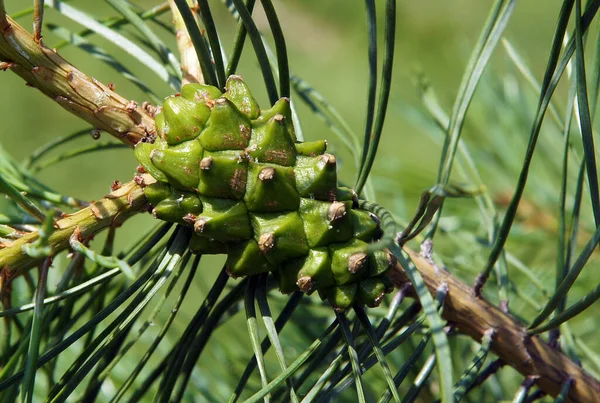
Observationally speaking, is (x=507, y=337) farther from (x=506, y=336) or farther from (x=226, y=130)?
(x=226, y=130)

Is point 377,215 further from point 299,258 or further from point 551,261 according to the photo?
point 551,261

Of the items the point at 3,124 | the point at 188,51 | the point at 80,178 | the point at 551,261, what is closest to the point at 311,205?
the point at 188,51

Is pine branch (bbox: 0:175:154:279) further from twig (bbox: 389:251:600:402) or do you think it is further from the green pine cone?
twig (bbox: 389:251:600:402)

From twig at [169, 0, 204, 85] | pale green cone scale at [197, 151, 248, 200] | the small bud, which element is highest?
twig at [169, 0, 204, 85]

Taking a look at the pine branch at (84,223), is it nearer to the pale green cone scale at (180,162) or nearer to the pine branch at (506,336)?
the pale green cone scale at (180,162)

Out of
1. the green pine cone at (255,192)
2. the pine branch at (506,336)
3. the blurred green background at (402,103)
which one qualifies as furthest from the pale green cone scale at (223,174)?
the blurred green background at (402,103)

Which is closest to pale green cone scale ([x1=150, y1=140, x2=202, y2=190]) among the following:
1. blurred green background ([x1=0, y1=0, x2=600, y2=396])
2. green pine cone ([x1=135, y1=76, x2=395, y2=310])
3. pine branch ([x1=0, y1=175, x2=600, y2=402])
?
green pine cone ([x1=135, y1=76, x2=395, y2=310])
